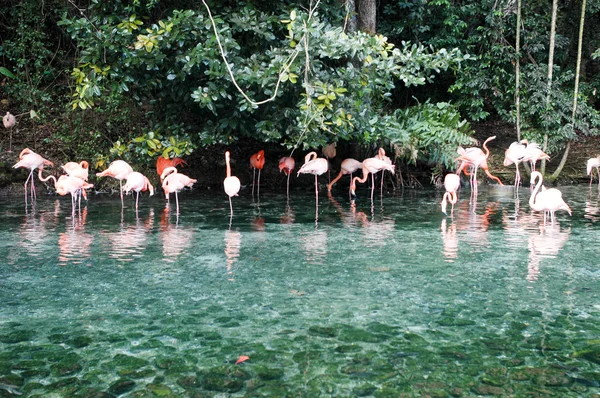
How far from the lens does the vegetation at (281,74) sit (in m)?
7.79

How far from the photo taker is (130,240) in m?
5.84

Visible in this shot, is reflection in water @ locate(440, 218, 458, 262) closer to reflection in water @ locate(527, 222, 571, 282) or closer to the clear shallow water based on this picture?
the clear shallow water

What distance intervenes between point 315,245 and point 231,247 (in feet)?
2.38

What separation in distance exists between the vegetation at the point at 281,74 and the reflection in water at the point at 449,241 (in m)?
2.07

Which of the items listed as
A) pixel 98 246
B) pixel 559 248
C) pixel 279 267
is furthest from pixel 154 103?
pixel 559 248

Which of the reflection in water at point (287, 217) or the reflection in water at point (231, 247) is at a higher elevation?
the reflection in water at point (287, 217)

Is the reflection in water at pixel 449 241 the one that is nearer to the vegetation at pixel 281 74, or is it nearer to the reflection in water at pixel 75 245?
the vegetation at pixel 281 74

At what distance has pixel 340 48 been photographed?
307 inches

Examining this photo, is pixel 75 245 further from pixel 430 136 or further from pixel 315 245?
pixel 430 136

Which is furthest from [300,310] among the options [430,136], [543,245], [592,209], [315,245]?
[430,136]

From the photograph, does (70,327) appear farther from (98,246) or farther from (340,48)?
(340,48)

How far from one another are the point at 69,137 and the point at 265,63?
5.19 metres

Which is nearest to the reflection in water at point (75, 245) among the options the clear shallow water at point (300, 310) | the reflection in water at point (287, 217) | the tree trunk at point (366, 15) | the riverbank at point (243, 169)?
the clear shallow water at point (300, 310)

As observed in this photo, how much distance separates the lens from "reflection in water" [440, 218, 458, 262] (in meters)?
5.14
